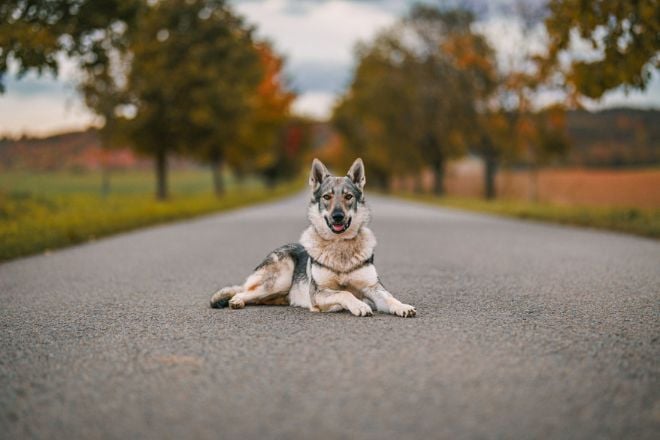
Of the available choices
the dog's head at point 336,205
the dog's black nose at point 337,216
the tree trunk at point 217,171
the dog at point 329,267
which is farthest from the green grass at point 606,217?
the tree trunk at point 217,171

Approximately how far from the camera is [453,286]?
8.23 meters

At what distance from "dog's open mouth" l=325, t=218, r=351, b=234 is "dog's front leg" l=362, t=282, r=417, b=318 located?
70cm

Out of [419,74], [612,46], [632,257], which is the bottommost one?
[632,257]

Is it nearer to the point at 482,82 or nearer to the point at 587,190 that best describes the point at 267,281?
the point at 482,82

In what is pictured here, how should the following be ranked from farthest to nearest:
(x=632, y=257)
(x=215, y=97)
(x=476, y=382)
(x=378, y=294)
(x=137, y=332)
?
(x=215, y=97), (x=632, y=257), (x=378, y=294), (x=137, y=332), (x=476, y=382)

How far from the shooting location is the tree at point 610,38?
13.5m

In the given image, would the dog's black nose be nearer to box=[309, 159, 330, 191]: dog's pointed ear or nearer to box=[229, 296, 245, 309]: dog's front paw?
box=[309, 159, 330, 191]: dog's pointed ear

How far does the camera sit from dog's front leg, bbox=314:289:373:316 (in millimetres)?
6074

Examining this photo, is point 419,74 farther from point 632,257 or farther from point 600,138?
point 600,138

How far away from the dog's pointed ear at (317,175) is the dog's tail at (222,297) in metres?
1.49

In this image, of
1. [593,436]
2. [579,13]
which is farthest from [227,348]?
[579,13]

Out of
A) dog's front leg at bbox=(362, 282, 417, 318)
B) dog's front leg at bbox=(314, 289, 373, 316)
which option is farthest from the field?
dog's front leg at bbox=(314, 289, 373, 316)

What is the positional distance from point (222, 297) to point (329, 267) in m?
1.36

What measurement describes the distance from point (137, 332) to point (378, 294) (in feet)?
8.03
